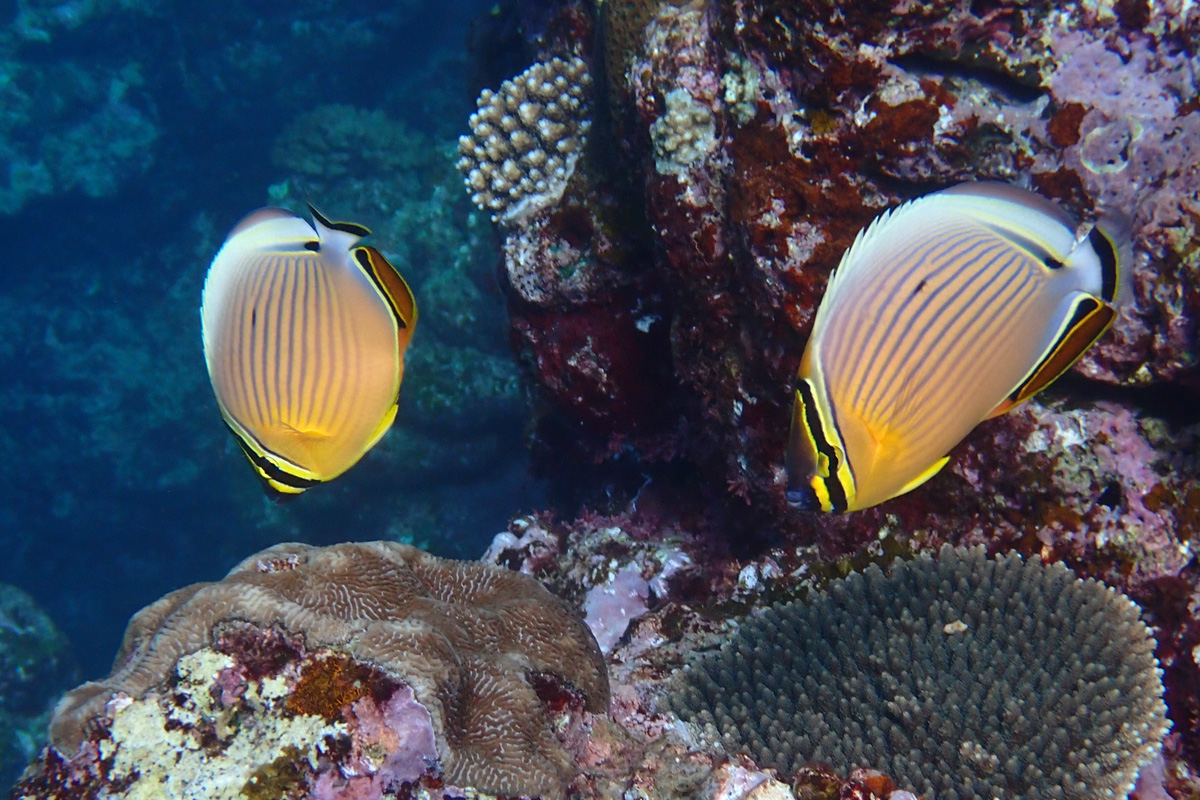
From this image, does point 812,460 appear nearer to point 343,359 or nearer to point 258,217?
point 343,359

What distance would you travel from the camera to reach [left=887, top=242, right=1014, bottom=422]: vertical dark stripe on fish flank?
1.34 metres

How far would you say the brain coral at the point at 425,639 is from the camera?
2391mm

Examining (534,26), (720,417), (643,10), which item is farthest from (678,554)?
(534,26)

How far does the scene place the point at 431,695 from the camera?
2377 millimetres

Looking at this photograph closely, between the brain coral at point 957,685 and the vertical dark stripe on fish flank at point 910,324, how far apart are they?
5.21ft

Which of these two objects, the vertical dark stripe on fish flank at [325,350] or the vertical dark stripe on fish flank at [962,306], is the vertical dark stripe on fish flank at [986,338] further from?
the vertical dark stripe on fish flank at [325,350]

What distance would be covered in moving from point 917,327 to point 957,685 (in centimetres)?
171

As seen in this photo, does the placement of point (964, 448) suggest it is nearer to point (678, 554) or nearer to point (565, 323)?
point (678, 554)

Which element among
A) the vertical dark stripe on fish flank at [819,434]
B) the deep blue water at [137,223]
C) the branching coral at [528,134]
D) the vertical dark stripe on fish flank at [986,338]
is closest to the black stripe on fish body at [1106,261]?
the vertical dark stripe on fish flank at [986,338]

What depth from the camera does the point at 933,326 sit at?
1.35 metres

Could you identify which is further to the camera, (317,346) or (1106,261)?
(317,346)

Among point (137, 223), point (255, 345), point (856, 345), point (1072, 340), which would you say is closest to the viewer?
point (856, 345)

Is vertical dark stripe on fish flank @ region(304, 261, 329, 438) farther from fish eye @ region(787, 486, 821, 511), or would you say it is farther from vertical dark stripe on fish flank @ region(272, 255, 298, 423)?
fish eye @ region(787, 486, 821, 511)

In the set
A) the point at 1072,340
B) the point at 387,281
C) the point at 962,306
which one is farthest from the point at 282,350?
the point at 1072,340
